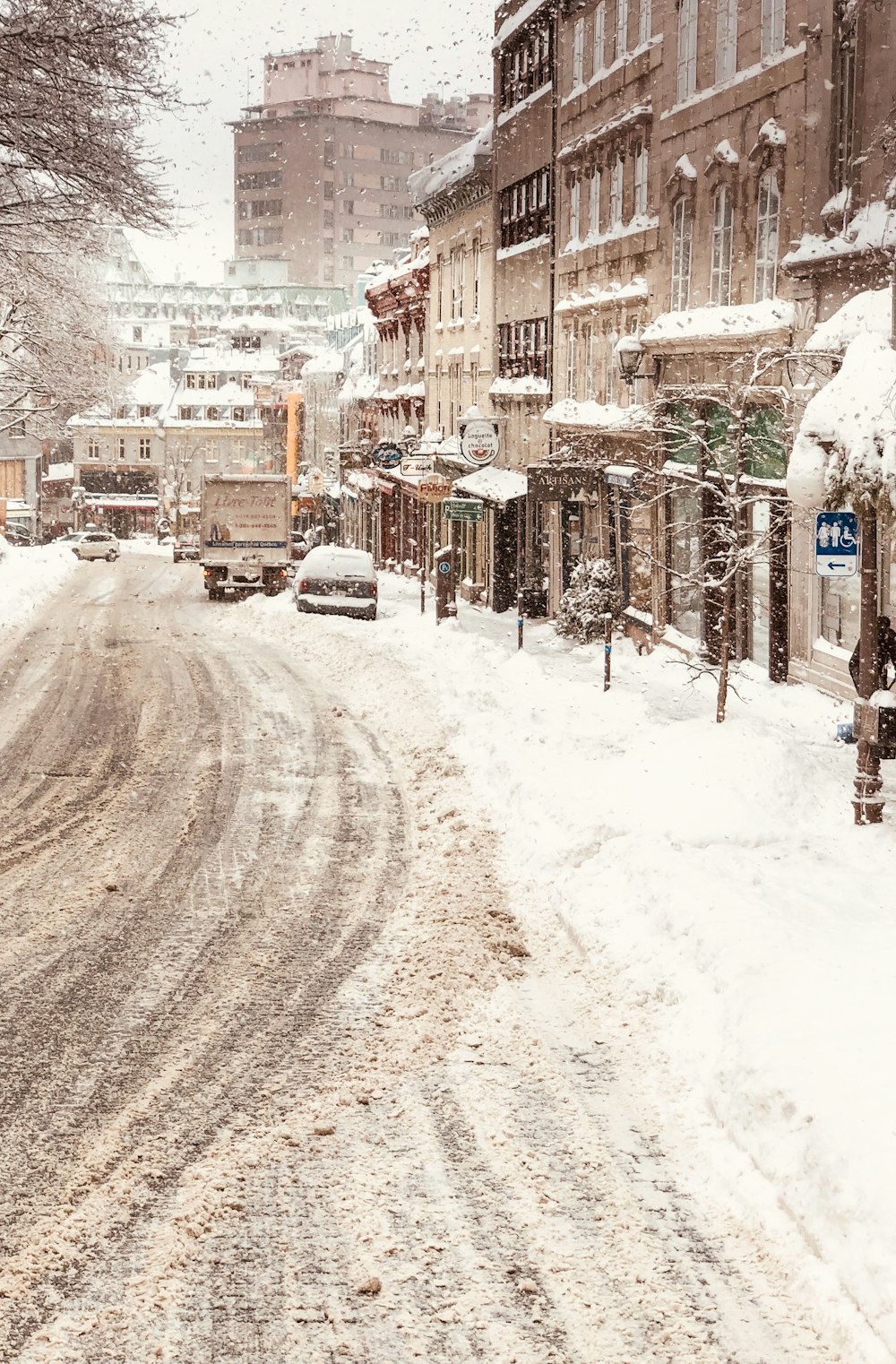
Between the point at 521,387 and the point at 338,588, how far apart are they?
8.43 meters

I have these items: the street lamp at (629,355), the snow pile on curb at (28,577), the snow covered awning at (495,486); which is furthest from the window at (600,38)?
the snow pile on curb at (28,577)

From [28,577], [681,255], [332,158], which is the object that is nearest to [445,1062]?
[681,255]

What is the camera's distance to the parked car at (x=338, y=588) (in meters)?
29.9

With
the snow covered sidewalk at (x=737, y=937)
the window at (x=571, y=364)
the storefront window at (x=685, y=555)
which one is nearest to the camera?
the snow covered sidewalk at (x=737, y=937)

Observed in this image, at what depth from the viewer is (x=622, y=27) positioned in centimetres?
2792

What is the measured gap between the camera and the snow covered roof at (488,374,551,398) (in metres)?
33.8

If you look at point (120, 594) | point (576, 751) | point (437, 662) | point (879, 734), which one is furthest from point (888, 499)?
point (120, 594)

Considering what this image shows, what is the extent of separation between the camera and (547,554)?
1352 inches

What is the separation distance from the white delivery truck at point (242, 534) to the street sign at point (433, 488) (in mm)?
6886

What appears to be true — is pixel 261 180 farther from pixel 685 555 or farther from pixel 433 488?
pixel 685 555

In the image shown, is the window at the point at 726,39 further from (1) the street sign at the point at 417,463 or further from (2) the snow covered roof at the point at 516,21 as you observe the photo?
(1) the street sign at the point at 417,463

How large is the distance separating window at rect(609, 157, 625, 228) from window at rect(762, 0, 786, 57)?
7.63m

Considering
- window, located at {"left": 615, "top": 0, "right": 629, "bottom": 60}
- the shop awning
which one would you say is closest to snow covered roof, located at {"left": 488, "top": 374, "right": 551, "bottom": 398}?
window, located at {"left": 615, "top": 0, "right": 629, "bottom": 60}

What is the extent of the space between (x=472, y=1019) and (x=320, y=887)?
118 inches
